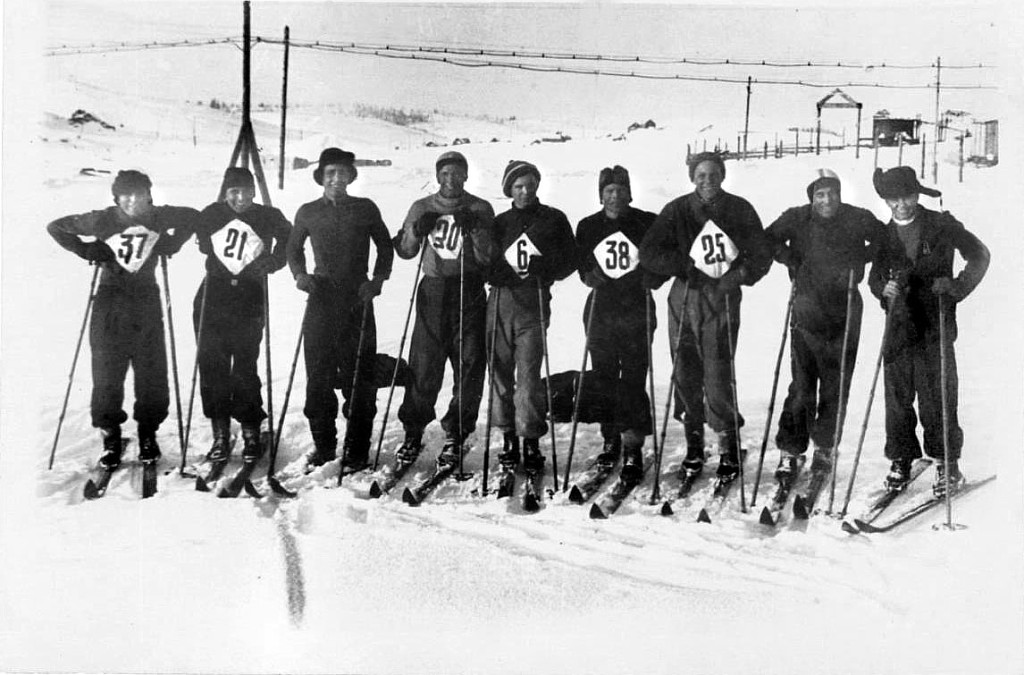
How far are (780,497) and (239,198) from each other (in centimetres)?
227

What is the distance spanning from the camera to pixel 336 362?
3352 millimetres

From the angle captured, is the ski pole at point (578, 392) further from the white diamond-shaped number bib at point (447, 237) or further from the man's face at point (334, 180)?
the man's face at point (334, 180)

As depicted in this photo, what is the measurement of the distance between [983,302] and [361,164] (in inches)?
91.9

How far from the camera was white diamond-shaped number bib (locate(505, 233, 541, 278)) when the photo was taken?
324cm

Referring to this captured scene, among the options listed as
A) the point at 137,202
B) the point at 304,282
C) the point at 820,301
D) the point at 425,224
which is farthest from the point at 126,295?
the point at 820,301

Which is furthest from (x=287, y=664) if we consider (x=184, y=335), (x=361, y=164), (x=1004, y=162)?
(x=1004, y=162)

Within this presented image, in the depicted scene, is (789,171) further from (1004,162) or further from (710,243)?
(1004,162)

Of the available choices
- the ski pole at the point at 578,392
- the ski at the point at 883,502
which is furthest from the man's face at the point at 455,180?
the ski at the point at 883,502

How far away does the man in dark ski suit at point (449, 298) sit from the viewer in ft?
10.7

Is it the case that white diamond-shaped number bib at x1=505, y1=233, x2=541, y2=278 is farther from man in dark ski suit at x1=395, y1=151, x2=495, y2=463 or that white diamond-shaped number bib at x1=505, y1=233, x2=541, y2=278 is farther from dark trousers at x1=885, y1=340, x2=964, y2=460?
dark trousers at x1=885, y1=340, x2=964, y2=460

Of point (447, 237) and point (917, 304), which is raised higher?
point (447, 237)

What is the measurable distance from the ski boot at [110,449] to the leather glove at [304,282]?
0.88 metres

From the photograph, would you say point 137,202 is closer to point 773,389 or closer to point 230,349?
point 230,349

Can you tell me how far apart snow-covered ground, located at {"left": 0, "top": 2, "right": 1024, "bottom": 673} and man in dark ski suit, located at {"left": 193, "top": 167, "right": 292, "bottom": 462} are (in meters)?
0.06
